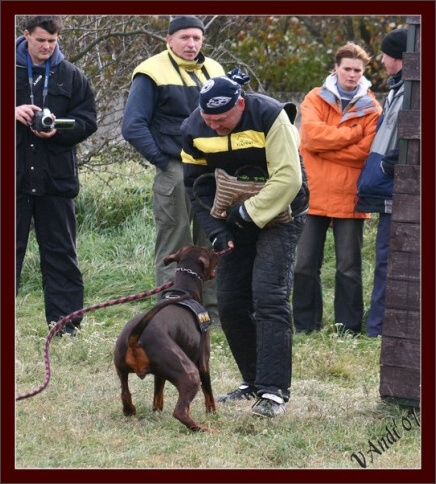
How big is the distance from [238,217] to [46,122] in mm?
2051

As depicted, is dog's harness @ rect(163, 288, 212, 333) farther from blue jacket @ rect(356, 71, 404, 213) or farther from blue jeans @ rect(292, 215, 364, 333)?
blue jeans @ rect(292, 215, 364, 333)

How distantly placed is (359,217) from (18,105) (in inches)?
103

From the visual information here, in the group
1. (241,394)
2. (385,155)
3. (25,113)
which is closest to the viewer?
(241,394)

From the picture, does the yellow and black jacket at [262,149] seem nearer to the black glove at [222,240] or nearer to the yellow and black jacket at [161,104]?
the black glove at [222,240]

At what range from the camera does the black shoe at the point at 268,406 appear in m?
6.16

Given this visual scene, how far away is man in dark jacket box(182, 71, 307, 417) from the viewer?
19.9 feet

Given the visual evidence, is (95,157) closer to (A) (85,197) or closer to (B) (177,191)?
(A) (85,197)

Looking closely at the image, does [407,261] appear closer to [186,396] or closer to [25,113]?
[186,396]

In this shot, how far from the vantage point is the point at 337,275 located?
8594mm

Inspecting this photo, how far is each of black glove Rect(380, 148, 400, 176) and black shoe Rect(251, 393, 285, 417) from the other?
7.71ft

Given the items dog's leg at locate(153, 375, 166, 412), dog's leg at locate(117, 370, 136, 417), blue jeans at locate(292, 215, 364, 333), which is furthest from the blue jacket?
dog's leg at locate(117, 370, 136, 417)

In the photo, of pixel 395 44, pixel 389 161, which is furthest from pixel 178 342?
pixel 395 44

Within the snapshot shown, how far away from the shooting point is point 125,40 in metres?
10.9

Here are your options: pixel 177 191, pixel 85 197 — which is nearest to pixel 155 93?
pixel 177 191
